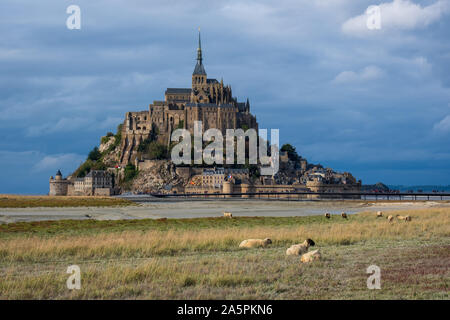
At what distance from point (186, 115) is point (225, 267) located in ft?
447

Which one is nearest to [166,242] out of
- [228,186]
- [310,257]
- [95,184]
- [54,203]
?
[310,257]

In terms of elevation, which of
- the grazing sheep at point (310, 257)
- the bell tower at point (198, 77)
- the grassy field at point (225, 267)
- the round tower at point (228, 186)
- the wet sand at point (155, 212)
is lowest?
the wet sand at point (155, 212)

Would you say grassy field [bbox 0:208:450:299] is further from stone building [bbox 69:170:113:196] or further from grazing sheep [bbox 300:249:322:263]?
stone building [bbox 69:170:113:196]

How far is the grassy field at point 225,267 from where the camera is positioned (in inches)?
474

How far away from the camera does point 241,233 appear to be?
24.7 m

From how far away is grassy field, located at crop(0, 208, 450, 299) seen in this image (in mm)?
12031

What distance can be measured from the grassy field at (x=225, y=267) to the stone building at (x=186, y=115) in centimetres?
12619

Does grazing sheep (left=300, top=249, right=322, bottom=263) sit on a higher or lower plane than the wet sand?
higher

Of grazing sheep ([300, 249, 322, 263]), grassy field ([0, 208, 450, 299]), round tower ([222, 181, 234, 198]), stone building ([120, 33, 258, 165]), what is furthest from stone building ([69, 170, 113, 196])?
grazing sheep ([300, 249, 322, 263])

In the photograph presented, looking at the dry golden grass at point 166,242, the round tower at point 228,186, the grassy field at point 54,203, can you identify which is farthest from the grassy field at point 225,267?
the round tower at point 228,186

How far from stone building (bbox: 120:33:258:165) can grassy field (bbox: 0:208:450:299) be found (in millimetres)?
126194

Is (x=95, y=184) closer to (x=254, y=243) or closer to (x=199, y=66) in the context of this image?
(x=199, y=66)

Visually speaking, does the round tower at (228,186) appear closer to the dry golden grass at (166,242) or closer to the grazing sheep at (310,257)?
the dry golden grass at (166,242)
